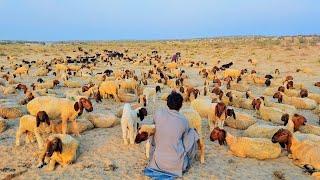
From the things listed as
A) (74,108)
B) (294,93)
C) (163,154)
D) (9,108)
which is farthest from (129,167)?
(294,93)

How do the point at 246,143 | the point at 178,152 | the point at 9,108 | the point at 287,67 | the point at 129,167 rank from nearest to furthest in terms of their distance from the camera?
the point at 178,152, the point at 129,167, the point at 246,143, the point at 9,108, the point at 287,67

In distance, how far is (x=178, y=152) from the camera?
28.8ft

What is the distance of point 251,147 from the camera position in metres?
10.1

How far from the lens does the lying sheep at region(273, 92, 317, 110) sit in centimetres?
1631

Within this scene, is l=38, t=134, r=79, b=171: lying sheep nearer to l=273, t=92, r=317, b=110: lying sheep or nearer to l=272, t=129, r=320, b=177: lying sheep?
l=272, t=129, r=320, b=177: lying sheep

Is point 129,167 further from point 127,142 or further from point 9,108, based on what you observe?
point 9,108

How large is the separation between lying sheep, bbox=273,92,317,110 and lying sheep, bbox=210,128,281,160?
659 cm

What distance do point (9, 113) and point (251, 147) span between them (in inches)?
273

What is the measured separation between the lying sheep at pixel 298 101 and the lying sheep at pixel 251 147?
21.6ft

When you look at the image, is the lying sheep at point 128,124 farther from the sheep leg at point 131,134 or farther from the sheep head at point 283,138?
the sheep head at point 283,138

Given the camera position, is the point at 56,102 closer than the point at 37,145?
No

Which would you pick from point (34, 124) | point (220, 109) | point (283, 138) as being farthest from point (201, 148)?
point (34, 124)

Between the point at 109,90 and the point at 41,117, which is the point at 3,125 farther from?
the point at 109,90

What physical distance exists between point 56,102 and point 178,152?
3.93 m
